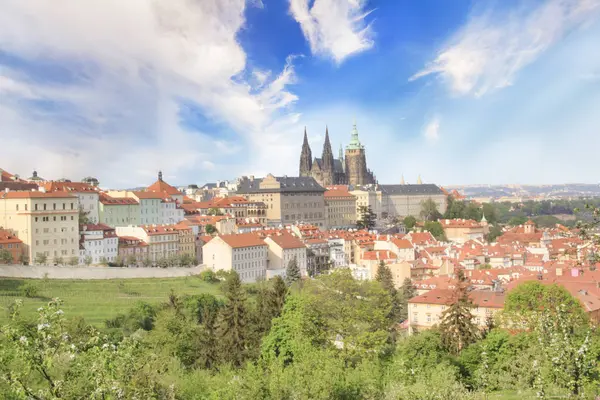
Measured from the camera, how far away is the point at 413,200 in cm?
13425

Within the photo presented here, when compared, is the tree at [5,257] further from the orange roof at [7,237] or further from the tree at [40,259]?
the tree at [40,259]

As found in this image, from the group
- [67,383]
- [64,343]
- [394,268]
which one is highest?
[64,343]

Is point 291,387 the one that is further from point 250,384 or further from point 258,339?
point 258,339

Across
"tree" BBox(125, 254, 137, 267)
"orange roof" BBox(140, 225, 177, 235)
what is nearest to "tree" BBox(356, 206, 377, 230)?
"orange roof" BBox(140, 225, 177, 235)

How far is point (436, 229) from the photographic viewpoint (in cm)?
9319

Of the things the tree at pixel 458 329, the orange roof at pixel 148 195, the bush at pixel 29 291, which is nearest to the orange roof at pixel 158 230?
the orange roof at pixel 148 195

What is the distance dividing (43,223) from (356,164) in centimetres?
9797

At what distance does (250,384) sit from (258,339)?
635 inches

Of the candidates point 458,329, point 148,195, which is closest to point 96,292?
point 148,195

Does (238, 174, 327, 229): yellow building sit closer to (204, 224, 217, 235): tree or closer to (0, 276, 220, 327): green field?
(204, 224, 217, 235): tree

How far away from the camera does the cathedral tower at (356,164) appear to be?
142 meters

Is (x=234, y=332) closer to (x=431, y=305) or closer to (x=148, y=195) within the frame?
(x=431, y=305)

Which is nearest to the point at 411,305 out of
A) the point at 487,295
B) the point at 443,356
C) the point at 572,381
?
the point at 487,295

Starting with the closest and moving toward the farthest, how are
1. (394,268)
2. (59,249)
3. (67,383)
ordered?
(67,383), (59,249), (394,268)
